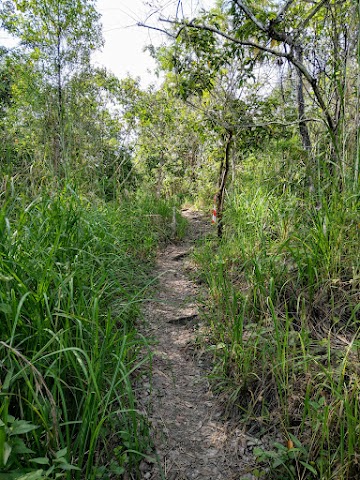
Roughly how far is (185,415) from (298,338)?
815mm

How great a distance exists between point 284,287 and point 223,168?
2859 mm

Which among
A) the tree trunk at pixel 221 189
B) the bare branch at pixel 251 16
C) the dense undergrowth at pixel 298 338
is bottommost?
the dense undergrowth at pixel 298 338

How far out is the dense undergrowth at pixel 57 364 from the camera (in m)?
1.13

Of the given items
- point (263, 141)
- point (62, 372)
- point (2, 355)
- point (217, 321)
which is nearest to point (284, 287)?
point (217, 321)

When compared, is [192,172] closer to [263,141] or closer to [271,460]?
[263,141]

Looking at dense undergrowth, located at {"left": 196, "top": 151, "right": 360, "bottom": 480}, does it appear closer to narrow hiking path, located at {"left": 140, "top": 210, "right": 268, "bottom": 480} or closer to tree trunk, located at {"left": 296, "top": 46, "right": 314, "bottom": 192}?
narrow hiking path, located at {"left": 140, "top": 210, "right": 268, "bottom": 480}

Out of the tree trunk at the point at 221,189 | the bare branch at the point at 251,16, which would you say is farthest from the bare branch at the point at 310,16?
the tree trunk at the point at 221,189

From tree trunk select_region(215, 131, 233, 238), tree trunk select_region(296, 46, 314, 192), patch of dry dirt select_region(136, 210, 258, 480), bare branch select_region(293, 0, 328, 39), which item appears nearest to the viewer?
patch of dry dirt select_region(136, 210, 258, 480)

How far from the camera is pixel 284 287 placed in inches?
87.4

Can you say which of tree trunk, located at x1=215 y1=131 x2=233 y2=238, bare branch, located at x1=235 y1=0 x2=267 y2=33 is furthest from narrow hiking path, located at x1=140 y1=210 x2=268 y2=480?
bare branch, located at x1=235 y1=0 x2=267 y2=33

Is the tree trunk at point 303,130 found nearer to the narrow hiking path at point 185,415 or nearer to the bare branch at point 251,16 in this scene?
the bare branch at point 251,16

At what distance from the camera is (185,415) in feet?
5.98

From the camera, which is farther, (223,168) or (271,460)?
(223,168)

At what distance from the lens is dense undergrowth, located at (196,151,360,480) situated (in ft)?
4.36
